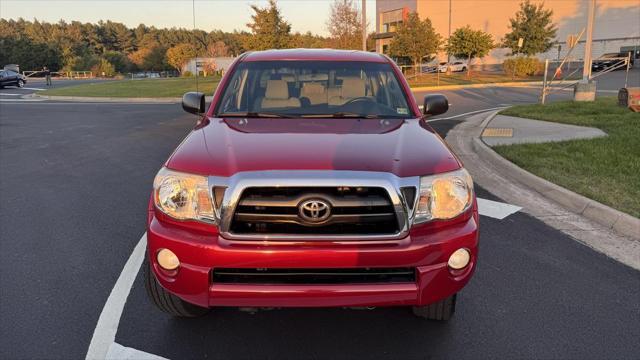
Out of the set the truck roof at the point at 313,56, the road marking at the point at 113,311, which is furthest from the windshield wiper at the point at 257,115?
the road marking at the point at 113,311

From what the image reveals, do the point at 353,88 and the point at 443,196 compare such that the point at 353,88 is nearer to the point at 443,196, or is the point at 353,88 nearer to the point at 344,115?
the point at 344,115

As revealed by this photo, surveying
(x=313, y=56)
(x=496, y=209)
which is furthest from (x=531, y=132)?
(x=313, y=56)

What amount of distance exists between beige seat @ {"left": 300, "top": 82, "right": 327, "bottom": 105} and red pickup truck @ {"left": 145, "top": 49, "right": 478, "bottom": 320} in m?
1.15

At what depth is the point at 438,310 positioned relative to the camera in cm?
302

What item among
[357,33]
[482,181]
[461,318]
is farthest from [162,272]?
[357,33]

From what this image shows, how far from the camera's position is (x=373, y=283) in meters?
2.51

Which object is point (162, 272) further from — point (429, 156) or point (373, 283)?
point (429, 156)

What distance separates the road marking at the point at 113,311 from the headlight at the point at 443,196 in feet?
6.53

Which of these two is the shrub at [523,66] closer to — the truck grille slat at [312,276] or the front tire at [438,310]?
the front tire at [438,310]

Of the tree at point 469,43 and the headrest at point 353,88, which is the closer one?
the headrest at point 353,88

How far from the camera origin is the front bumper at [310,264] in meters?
2.44

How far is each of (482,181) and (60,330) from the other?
5.52 meters

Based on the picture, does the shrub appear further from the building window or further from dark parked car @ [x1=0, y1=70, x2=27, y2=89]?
dark parked car @ [x1=0, y1=70, x2=27, y2=89]

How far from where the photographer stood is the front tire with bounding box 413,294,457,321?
3.01m
